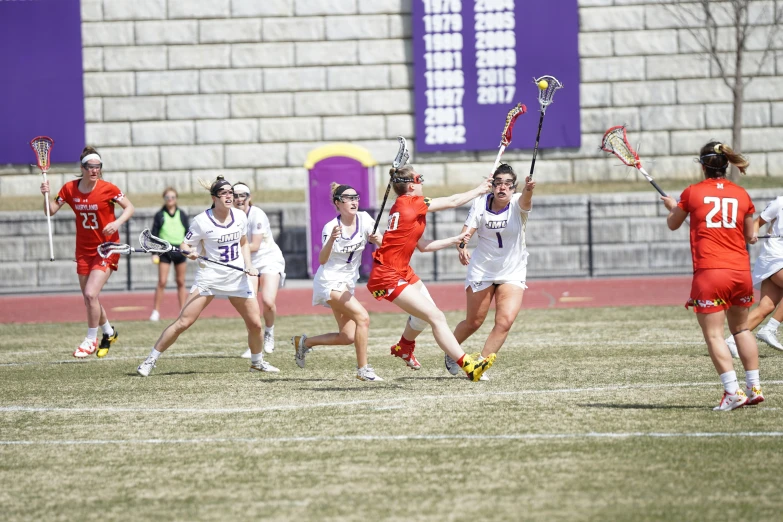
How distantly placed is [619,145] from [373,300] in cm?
992

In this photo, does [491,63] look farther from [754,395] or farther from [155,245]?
[754,395]

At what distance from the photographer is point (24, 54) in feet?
78.8

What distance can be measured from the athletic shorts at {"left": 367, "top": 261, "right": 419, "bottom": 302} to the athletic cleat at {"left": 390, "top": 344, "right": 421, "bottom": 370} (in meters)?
1.11

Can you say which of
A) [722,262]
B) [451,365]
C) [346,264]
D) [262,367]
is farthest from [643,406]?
[262,367]

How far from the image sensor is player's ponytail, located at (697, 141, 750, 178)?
8156 millimetres

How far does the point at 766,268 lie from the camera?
Answer: 1133 centimetres

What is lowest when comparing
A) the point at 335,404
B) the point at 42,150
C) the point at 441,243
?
the point at 335,404

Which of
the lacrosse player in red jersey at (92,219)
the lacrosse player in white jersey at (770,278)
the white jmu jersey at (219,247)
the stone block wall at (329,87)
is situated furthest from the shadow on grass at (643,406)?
the stone block wall at (329,87)

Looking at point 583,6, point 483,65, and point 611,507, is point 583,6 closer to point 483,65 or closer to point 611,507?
point 483,65

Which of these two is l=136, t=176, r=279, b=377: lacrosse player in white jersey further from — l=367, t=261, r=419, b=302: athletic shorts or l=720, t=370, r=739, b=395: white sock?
l=720, t=370, r=739, b=395: white sock

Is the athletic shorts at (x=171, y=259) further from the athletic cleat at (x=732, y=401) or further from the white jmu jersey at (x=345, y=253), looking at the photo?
the athletic cleat at (x=732, y=401)

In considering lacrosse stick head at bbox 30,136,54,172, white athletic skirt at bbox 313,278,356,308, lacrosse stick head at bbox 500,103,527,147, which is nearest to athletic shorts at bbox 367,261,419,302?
white athletic skirt at bbox 313,278,356,308

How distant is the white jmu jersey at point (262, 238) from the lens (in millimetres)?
12258

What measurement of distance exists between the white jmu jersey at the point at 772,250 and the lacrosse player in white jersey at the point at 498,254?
2.81m
